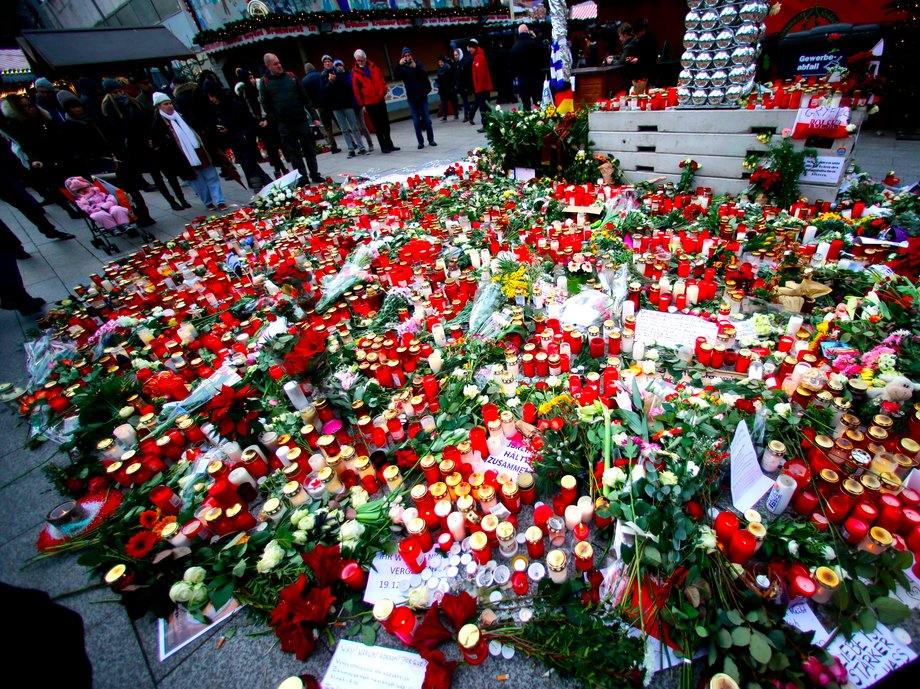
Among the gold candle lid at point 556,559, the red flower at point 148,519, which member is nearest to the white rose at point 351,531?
the gold candle lid at point 556,559

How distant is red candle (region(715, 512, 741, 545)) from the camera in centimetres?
139

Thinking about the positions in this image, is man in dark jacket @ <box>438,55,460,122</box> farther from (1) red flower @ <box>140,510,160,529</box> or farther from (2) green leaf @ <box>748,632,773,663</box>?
(2) green leaf @ <box>748,632,773,663</box>

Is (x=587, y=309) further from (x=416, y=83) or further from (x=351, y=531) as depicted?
(x=416, y=83)

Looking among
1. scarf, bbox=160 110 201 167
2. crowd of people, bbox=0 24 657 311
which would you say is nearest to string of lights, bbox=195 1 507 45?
crowd of people, bbox=0 24 657 311

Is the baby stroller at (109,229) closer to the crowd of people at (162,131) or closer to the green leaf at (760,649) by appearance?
the crowd of people at (162,131)

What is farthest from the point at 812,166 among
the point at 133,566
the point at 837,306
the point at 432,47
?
the point at 432,47

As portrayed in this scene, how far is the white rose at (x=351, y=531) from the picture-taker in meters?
1.63

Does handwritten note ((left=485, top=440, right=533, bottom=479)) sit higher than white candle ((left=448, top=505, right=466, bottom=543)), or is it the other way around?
white candle ((left=448, top=505, right=466, bottom=543))

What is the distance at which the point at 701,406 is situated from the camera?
183 centimetres

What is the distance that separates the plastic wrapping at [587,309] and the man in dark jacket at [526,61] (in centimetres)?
648

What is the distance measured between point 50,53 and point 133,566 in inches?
587

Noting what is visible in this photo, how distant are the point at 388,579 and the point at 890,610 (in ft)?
5.29

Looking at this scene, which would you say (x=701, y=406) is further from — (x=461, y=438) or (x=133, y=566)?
(x=133, y=566)

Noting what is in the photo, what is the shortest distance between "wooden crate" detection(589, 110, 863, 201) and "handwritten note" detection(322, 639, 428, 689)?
4784 mm
